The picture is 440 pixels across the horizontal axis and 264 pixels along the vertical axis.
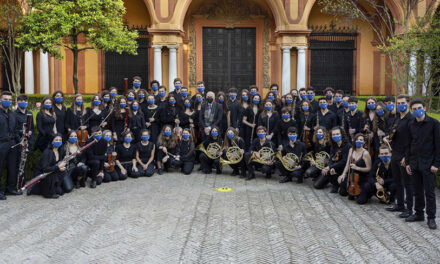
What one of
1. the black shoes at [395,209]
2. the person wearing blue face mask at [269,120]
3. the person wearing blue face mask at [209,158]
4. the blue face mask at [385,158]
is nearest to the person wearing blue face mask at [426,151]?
the black shoes at [395,209]

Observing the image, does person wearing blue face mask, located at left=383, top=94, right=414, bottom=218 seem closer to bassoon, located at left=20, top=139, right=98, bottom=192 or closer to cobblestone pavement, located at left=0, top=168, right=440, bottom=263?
cobblestone pavement, located at left=0, top=168, right=440, bottom=263

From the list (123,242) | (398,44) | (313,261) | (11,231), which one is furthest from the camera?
(398,44)

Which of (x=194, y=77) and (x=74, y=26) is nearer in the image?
(x=74, y=26)

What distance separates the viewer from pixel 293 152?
32.7 feet

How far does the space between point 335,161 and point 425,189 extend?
2.47 meters

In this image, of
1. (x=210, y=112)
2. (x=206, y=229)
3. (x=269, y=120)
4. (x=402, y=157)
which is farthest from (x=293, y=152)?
(x=206, y=229)

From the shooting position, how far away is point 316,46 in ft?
68.9

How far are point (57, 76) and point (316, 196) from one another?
16.1 meters

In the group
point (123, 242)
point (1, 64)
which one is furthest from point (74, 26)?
point (123, 242)

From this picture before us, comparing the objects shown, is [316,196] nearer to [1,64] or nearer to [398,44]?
[398,44]

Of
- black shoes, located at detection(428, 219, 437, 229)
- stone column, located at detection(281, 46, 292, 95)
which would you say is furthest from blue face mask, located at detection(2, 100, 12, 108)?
stone column, located at detection(281, 46, 292, 95)

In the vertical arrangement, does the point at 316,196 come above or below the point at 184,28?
below

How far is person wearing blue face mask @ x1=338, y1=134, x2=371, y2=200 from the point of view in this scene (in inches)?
313

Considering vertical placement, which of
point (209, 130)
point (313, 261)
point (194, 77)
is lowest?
point (313, 261)
